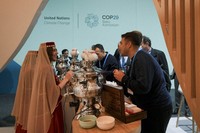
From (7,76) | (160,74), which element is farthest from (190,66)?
(7,76)

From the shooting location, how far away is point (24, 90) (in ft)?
7.42

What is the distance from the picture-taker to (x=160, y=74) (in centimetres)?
186

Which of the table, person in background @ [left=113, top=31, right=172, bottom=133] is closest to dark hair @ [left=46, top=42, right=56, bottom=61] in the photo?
person in background @ [left=113, top=31, right=172, bottom=133]

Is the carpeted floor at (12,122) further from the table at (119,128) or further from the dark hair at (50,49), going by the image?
the table at (119,128)

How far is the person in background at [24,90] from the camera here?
2.23 meters

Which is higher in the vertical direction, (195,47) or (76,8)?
(76,8)

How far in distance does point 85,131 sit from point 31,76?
1.04 m

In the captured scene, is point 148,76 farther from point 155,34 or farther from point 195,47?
point 155,34

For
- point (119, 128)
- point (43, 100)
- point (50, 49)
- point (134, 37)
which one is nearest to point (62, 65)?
point (50, 49)

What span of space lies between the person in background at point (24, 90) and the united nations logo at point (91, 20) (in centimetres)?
377

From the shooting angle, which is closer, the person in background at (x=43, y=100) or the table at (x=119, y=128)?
the table at (x=119, y=128)

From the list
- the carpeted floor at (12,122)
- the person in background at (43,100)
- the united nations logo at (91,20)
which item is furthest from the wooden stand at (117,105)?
the united nations logo at (91,20)

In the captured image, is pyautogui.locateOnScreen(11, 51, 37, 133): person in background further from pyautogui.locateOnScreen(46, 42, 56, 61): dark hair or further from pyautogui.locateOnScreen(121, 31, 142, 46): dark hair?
pyautogui.locateOnScreen(121, 31, 142, 46): dark hair

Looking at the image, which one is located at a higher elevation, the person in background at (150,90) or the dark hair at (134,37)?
the dark hair at (134,37)
